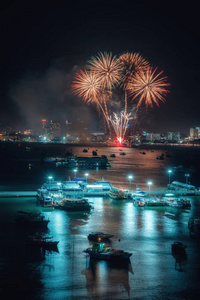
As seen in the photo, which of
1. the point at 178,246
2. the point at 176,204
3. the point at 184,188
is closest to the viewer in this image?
the point at 178,246

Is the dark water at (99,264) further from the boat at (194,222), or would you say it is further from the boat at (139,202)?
the boat at (139,202)

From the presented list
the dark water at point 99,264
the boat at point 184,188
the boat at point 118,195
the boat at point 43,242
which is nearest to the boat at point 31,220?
the dark water at point 99,264

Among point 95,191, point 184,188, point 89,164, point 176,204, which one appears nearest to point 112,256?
point 176,204

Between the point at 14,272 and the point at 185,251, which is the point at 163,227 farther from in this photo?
the point at 14,272

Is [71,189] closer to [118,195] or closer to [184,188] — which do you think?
[118,195]

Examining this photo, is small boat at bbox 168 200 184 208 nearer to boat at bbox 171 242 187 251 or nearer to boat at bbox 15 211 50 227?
boat at bbox 171 242 187 251

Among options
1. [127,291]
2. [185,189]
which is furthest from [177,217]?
[127,291]

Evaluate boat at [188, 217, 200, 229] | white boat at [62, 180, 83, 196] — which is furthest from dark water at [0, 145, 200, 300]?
white boat at [62, 180, 83, 196]

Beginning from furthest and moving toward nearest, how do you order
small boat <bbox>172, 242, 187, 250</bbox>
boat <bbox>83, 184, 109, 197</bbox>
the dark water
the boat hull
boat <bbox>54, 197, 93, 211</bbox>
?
boat <bbox>83, 184, 109, 197</bbox> < boat <bbox>54, 197, 93, 211</bbox> < small boat <bbox>172, 242, 187, 250</bbox> < the boat hull < the dark water
